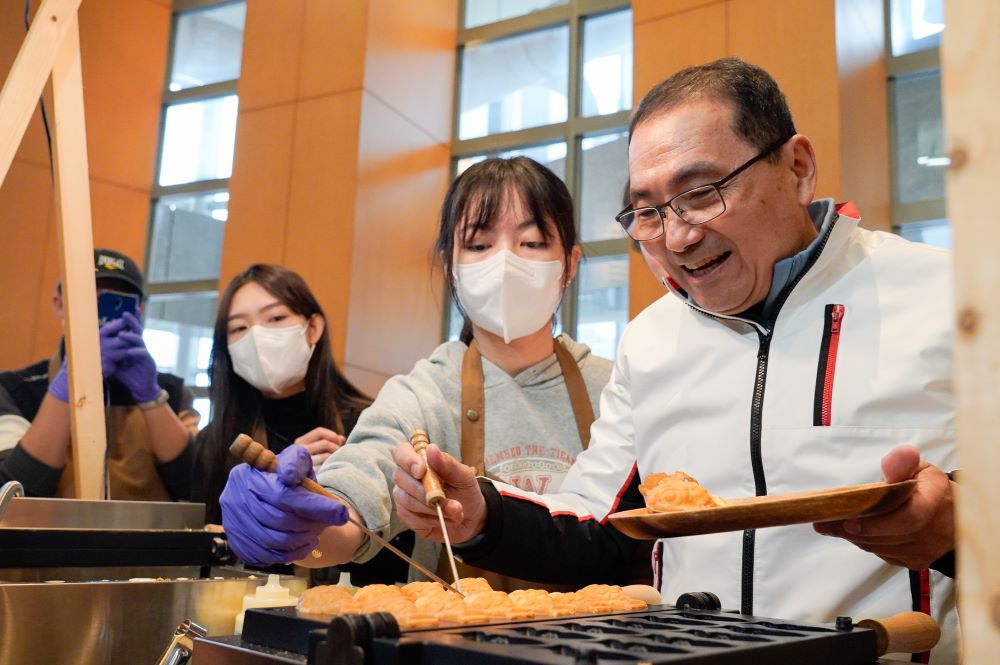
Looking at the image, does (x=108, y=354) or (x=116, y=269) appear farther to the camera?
(x=116, y=269)

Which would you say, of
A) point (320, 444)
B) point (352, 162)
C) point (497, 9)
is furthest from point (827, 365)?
point (497, 9)

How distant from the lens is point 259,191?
598 cm

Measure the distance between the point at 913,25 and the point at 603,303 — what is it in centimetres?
243

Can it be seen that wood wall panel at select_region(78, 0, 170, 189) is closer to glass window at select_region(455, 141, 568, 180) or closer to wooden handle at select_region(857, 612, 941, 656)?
glass window at select_region(455, 141, 568, 180)

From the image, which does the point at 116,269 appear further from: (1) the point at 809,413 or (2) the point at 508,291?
(1) the point at 809,413

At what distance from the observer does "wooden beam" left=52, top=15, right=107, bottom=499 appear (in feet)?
6.88

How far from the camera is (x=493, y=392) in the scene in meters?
1.92

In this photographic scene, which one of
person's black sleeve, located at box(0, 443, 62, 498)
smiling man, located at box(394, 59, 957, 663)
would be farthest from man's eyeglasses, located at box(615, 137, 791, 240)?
person's black sleeve, located at box(0, 443, 62, 498)

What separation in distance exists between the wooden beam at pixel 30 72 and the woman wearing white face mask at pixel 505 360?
0.97m

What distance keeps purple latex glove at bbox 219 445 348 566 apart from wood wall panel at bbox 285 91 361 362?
4.04 meters

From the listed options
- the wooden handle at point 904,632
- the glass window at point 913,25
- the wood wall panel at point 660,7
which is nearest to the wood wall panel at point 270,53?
the wood wall panel at point 660,7

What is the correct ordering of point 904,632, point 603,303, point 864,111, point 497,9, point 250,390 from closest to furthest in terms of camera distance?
point 904,632 < point 250,390 < point 864,111 < point 603,303 < point 497,9

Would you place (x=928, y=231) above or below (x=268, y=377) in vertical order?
above

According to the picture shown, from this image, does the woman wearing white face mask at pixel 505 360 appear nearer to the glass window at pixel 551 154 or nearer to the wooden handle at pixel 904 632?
the wooden handle at pixel 904 632
